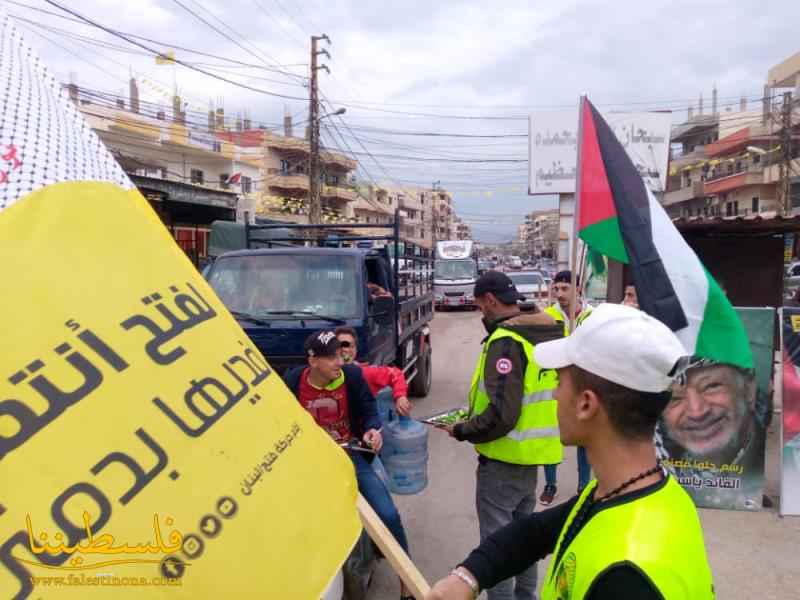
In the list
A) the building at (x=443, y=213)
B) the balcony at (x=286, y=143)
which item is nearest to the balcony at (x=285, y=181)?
the balcony at (x=286, y=143)

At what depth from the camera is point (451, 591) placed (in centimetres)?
166

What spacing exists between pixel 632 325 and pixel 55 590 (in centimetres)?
120

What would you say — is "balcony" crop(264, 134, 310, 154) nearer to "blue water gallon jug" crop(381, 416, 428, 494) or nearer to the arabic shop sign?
the arabic shop sign

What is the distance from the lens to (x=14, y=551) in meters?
0.85

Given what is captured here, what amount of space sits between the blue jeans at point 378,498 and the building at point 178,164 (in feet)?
37.0

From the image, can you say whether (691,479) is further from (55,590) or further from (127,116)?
(127,116)

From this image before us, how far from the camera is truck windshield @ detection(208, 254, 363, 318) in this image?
546cm

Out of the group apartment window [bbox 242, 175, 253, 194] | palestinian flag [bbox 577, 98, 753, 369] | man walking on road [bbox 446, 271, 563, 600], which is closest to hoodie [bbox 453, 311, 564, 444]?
man walking on road [bbox 446, 271, 563, 600]

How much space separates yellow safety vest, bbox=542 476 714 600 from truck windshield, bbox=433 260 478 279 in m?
23.3

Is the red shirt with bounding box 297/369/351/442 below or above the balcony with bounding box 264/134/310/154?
below

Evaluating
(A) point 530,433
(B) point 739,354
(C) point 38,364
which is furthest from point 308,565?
(B) point 739,354

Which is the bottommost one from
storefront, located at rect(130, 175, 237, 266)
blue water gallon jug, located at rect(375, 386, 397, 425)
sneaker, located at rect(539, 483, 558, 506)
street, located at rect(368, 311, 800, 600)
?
street, located at rect(368, 311, 800, 600)

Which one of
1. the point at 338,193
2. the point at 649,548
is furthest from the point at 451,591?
the point at 338,193

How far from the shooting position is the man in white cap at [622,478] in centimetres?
112
